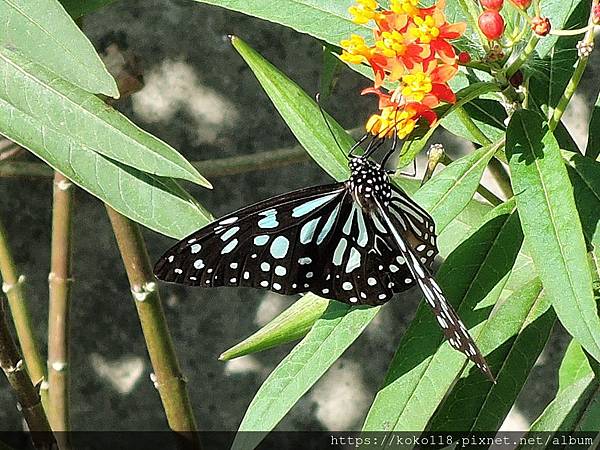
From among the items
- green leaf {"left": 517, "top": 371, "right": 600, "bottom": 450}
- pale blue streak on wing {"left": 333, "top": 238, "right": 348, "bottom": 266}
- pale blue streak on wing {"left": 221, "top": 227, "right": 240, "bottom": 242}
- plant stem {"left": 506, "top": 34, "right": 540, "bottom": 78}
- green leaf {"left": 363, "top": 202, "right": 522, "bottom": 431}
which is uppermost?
plant stem {"left": 506, "top": 34, "right": 540, "bottom": 78}

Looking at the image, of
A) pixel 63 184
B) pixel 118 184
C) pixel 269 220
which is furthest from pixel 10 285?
pixel 269 220

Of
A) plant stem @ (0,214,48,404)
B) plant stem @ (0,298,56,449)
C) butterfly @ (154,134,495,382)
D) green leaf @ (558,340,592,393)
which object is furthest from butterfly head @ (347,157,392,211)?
plant stem @ (0,214,48,404)

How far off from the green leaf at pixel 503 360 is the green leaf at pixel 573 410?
0.17ft

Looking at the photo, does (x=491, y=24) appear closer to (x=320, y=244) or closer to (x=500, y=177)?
(x=320, y=244)

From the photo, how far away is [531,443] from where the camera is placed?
1055 millimetres

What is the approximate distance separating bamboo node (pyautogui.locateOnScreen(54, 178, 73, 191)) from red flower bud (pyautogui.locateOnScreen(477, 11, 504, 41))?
668 mm

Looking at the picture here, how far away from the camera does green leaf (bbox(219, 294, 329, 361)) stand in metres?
0.99

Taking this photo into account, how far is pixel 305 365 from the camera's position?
0.92m

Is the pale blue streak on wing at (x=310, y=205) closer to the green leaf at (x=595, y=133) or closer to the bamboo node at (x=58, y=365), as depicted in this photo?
the green leaf at (x=595, y=133)

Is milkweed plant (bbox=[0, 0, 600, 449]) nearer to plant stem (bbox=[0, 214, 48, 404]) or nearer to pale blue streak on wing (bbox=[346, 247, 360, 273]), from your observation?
pale blue streak on wing (bbox=[346, 247, 360, 273])

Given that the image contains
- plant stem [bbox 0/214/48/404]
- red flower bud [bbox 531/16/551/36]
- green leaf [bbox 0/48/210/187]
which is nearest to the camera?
red flower bud [bbox 531/16/551/36]

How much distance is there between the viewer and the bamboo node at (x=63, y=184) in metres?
1.25

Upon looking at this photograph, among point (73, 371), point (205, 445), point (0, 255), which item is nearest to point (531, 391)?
point (205, 445)

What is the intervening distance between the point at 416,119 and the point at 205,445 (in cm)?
121
